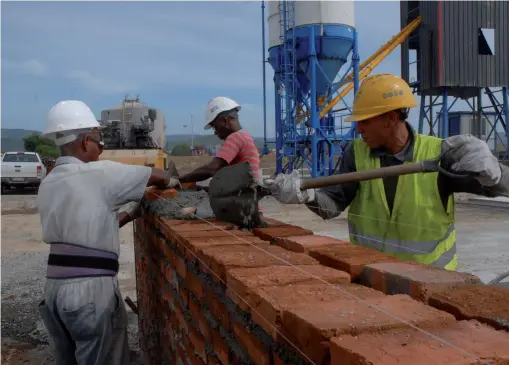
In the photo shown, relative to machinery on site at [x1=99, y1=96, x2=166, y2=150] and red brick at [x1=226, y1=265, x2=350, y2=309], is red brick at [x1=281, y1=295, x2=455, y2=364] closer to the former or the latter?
red brick at [x1=226, y1=265, x2=350, y2=309]

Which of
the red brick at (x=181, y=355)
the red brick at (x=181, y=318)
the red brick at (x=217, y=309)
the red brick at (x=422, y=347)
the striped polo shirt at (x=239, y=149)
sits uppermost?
the striped polo shirt at (x=239, y=149)

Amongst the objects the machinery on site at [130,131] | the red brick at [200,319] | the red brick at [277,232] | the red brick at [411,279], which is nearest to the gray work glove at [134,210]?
the red brick at [277,232]

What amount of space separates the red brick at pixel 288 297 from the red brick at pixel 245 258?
0.86 feet

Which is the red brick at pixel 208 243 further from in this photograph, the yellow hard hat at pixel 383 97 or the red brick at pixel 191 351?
the yellow hard hat at pixel 383 97

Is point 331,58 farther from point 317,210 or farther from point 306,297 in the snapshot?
point 306,297

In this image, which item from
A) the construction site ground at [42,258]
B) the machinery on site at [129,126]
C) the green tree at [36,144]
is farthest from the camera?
the green tree at [36,144]

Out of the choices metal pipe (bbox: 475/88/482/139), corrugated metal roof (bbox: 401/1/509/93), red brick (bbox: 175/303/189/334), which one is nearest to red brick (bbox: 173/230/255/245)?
red brick (bbox: 175/303/189/334)

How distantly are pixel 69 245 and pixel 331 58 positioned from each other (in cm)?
1561

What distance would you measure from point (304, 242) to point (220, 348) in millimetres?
597

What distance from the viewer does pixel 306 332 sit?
107 centimetres

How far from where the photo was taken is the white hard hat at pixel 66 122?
2.72 meters

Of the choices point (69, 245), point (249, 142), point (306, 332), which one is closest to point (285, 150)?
point (249, 142)

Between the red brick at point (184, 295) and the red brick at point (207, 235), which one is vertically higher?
the red brick at point (207, 235)

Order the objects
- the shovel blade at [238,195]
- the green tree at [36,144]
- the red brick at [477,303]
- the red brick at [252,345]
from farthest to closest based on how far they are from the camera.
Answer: the green tree at [36,144], the shovel blade at [238,195], the red brick at [252,345], the red brick at [477,303]
